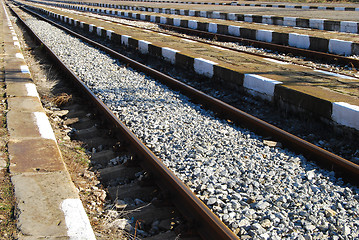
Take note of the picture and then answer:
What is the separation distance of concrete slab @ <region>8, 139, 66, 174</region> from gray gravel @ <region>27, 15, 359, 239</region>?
3.64 ft

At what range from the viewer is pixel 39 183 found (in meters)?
3.50

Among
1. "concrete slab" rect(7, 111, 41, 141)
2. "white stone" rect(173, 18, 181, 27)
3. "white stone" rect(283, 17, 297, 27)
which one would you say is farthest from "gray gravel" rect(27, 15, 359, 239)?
"white stone" rect(173, 18, 181, 27)

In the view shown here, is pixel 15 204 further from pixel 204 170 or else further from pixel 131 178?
pixel 204 170

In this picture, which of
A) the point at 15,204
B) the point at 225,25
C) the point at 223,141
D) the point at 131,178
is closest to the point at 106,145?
the point at 131,178

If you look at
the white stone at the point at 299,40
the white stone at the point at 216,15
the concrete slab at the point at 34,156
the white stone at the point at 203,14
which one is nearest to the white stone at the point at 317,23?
the white stone at the point at 299,40

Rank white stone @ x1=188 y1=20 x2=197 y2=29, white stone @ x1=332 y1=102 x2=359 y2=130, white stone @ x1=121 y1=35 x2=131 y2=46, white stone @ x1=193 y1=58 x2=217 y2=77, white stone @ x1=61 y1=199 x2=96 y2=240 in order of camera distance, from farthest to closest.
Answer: white stone @ x1=188 y1=20 x2=197 y2=29, white stone @ x1=121 y1=35 x2=131 y2=46, white stone @ x1=193 y1=58 x2=217 y2=77, white stone @ x1=332 y1=102 x2=359 y2=130, white stone @ x1=61 y1=199 x2=96 y2=240

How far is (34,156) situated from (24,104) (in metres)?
2.23

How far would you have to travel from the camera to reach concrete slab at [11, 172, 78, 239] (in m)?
2.79

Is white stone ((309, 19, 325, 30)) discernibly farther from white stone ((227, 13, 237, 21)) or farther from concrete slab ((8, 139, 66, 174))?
concrete slab ((8, 139, 66, 174))

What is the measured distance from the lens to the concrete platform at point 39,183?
2820 millimetres

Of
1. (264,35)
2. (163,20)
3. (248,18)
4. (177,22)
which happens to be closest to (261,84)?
(264,35)

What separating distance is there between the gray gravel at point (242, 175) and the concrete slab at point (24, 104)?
42.1 inches

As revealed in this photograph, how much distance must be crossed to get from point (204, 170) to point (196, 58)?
4.99m

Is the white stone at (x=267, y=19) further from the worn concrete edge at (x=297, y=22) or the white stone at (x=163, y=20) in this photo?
the white stone at (x=163, y=20)
